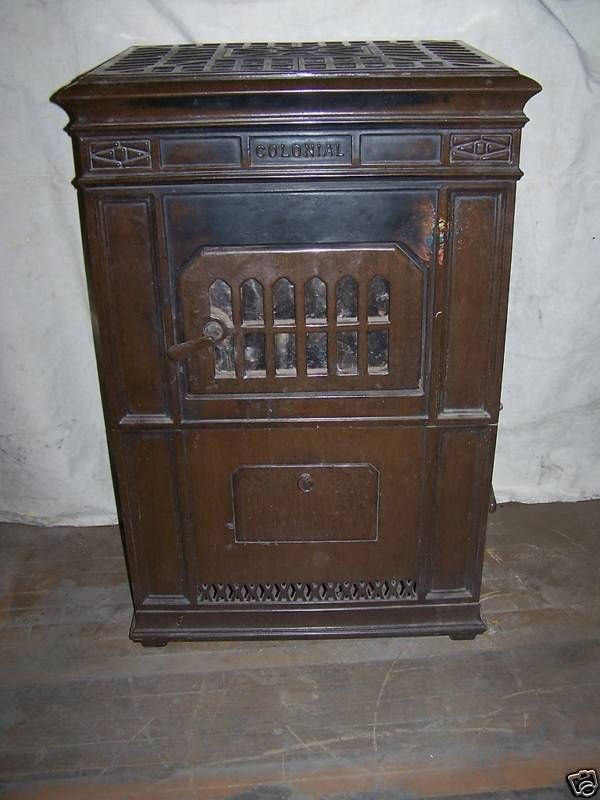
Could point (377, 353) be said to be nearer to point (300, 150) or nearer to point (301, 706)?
point (300, 150)

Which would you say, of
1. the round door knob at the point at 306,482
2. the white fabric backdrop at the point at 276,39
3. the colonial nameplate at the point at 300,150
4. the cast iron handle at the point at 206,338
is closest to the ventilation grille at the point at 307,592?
the round door knob at the point at 306,482

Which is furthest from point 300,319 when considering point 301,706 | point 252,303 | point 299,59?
point 301,706

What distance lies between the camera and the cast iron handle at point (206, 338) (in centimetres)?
147

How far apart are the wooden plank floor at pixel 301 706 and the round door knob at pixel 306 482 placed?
0.44 meters

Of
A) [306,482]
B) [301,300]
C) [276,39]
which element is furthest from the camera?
[276,39]

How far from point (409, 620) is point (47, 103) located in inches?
63.3

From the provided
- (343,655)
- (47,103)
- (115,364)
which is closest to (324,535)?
(343,655)

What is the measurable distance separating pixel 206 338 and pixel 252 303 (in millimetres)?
121

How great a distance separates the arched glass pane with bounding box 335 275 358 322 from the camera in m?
1.48

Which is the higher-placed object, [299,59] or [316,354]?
[299,59]

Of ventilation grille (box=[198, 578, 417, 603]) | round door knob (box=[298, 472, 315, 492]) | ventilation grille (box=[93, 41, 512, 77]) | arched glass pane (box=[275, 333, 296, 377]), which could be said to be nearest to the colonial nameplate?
ventilation grille (box=[93, 41, 512, 77])

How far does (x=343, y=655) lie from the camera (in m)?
1.78

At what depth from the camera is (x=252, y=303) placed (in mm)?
→ 1505

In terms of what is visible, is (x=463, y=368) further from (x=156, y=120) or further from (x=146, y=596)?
(x=146, y=596)
